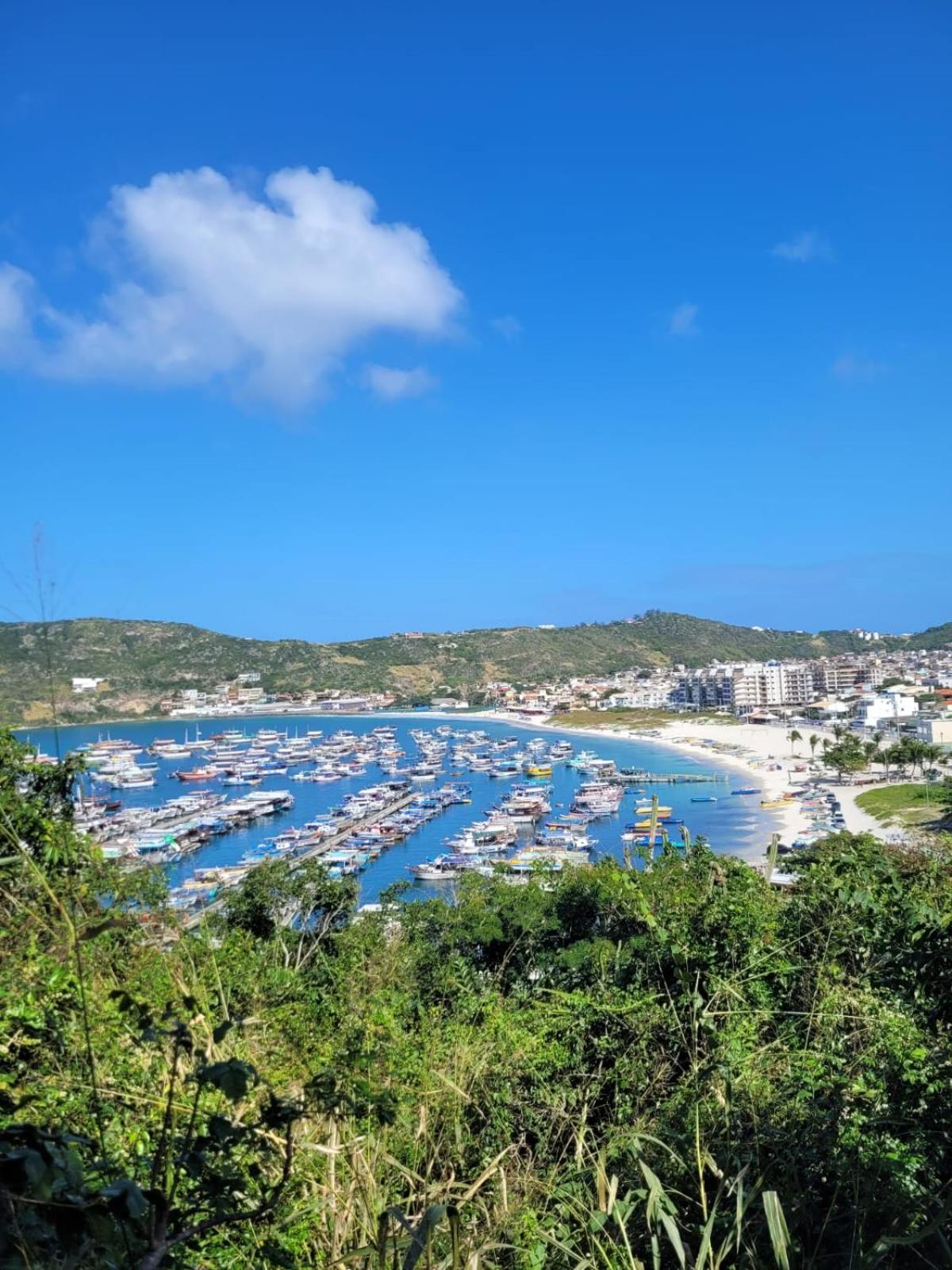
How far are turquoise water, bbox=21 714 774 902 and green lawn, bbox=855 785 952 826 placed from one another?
3.10 m

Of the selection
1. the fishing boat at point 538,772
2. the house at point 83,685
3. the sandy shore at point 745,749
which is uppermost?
the house at point 83,685

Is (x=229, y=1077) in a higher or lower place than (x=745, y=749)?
higher

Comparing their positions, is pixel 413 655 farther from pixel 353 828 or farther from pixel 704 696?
pixel 353 828

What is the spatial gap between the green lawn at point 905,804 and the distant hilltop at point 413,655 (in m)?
51.0

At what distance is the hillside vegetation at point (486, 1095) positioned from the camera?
103 cm

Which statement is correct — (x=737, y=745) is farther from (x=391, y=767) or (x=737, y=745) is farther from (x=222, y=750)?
(x=222, y=750)

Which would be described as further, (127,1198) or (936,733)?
(936,733)

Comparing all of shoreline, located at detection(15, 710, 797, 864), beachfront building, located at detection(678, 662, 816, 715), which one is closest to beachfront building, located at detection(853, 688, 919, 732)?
shoreline, located at detection(15, 710, 797, 864)

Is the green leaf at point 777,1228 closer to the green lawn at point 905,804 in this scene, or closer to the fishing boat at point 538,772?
the green lawn at point 905,804

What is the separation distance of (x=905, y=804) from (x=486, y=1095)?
25.5 meters

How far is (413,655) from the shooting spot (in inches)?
3669

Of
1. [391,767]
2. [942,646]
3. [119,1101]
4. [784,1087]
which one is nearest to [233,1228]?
[119,1101]

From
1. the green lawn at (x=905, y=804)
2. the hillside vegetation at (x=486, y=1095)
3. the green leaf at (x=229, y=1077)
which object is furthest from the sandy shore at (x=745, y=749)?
the green leaf at (x=229, y=1077)

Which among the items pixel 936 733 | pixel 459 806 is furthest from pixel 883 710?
pixel 459 806
